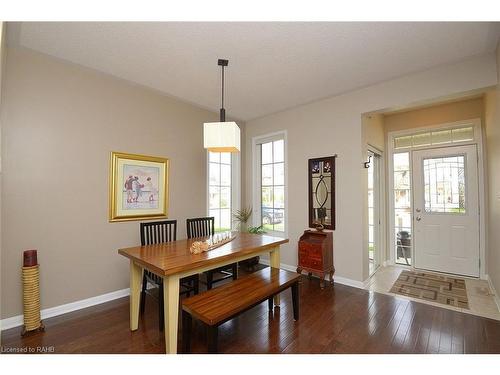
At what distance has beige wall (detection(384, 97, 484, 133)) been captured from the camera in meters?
3.41

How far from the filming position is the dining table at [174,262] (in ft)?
5.36

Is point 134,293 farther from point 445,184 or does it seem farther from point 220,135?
point 445,184

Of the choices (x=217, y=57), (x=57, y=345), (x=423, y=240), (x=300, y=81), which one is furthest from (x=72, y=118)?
(x=423, y=240)

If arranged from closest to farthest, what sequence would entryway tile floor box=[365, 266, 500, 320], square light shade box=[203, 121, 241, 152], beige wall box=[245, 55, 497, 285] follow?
square light shade box=[203, 121, 241, 152]
entryway tile floor box=[365, 266, 500, 320]
beige wall box=[245, 55, 497, 285]

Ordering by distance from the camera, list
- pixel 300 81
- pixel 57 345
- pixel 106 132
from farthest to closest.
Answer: pixel 300 81, pixel 106 132, pixel 57 345

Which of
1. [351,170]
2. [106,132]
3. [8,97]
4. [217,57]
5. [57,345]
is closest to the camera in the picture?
[57,345]

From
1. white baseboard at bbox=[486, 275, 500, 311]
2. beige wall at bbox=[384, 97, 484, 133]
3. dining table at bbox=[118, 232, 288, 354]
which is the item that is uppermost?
beige wall at bbox=[384, 97, 484, 133]

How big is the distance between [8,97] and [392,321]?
13.8ft

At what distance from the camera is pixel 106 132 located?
2754 mm

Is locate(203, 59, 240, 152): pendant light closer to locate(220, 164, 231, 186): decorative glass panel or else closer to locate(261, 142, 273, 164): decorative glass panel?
locate(220, 164, 231, 186): decorative glass panel

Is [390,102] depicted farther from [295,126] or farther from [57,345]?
[57,345]

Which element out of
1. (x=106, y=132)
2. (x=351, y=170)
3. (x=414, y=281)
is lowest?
(x=414, y=281)

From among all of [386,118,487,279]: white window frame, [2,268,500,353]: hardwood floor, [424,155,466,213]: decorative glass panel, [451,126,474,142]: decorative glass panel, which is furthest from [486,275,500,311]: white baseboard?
[451,126,474,142]: decorative glass panel

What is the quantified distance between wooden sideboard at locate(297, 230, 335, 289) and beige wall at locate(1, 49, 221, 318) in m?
2.27
